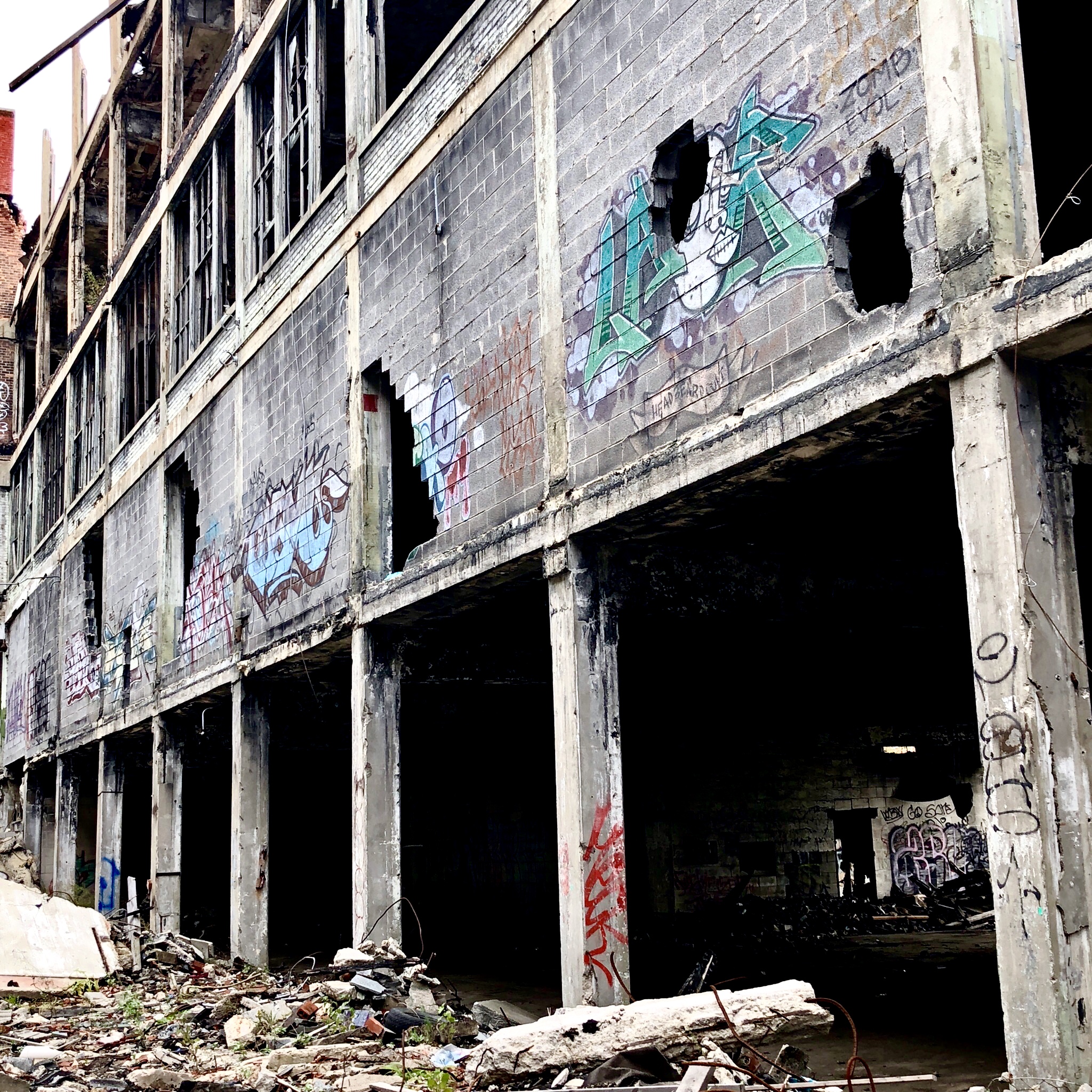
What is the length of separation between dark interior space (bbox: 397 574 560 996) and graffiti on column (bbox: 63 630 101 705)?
6.76m

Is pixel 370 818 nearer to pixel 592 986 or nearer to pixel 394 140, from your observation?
pixel 592 986

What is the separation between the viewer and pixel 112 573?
2189 centimetres

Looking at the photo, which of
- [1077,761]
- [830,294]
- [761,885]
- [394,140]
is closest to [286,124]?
[394,140]

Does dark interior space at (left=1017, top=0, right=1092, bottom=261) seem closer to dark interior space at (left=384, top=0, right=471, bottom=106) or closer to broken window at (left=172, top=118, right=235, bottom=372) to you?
dark interior space at (left=384, top=0, right=471, bottom=106)

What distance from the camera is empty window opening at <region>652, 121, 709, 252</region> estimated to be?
810 centimetres

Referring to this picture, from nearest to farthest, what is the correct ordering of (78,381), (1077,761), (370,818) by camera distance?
(1077,761), (370,818), (78,381)

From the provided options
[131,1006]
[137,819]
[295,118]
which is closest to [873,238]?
[295,118]

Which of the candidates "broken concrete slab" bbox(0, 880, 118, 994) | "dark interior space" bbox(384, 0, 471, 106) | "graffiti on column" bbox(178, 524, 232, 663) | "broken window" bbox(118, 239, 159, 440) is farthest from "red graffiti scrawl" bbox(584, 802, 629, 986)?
"broken window" bbox(118, 239, 159, 440)

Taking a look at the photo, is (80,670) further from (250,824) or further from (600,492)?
(600,492)

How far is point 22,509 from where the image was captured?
103 feet

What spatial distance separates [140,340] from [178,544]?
4917 mm

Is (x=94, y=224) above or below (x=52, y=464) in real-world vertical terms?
above

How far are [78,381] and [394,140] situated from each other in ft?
53.4

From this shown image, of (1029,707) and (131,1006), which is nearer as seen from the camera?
(1029,707)
